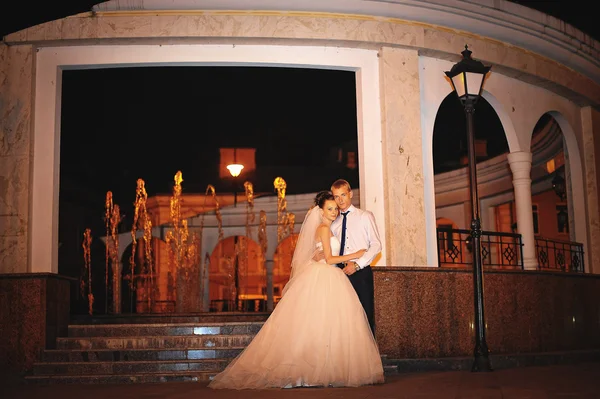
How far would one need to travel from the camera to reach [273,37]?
12.2 meters

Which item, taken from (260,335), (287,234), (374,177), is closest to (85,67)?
(374,177)

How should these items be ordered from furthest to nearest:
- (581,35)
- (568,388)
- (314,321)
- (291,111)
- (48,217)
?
(291,111)
(581,35)
(48,217)
(314,321)
(568,388)

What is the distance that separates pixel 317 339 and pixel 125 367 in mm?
3142

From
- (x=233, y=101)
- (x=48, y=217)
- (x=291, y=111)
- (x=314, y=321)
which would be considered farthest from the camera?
(x=291, y=111)

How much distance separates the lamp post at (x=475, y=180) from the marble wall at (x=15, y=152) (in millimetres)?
6546

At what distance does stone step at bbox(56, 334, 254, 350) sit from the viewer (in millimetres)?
11344

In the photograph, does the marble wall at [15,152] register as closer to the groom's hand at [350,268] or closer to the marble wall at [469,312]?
the groom's hand at [350,268]

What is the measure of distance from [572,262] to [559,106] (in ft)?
10.3

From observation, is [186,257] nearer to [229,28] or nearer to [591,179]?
[591,179]

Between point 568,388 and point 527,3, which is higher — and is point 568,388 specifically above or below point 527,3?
below

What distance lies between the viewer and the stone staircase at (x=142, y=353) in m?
10.4

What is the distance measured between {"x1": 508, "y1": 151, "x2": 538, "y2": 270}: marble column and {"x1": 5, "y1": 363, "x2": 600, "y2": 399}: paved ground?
12.8 ft

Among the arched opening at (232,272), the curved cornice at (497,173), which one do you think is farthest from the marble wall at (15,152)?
the arched opening at (232,272)

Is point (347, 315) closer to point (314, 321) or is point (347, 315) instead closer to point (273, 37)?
point (314, 321)
